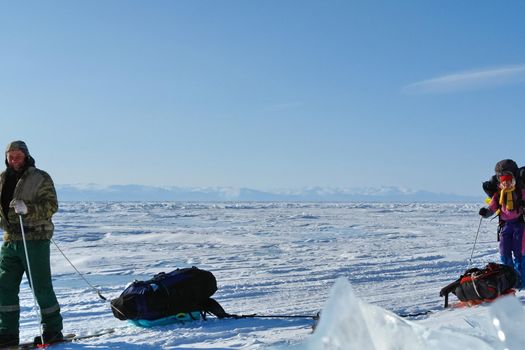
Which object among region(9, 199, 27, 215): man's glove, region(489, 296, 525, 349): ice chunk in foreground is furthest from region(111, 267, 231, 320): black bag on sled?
region(489, 296, 525, 349): ice chunk in foreground

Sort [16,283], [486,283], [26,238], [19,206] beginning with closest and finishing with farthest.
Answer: [19,206] < [26,238] < [16,283] < [486,283]

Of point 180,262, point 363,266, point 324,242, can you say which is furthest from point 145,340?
point 324,242

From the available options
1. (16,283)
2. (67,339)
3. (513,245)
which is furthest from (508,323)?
(513,245)

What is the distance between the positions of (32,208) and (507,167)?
5201mm

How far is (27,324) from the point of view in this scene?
6090mm

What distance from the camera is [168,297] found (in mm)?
5223

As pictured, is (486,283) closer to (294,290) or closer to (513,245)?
(513,245)

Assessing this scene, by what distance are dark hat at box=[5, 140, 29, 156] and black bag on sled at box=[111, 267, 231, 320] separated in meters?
1.63

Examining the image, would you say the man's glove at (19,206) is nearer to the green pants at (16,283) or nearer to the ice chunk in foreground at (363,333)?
the green pants at (16,283)

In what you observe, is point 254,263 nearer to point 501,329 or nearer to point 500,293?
point 500,293

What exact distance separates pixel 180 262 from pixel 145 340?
6872mm

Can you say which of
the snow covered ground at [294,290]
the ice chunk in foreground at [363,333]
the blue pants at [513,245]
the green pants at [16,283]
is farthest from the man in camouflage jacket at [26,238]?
the blue pants at [513,245]

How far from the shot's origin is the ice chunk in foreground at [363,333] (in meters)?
1.38

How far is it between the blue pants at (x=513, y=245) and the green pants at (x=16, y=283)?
16.8ft
